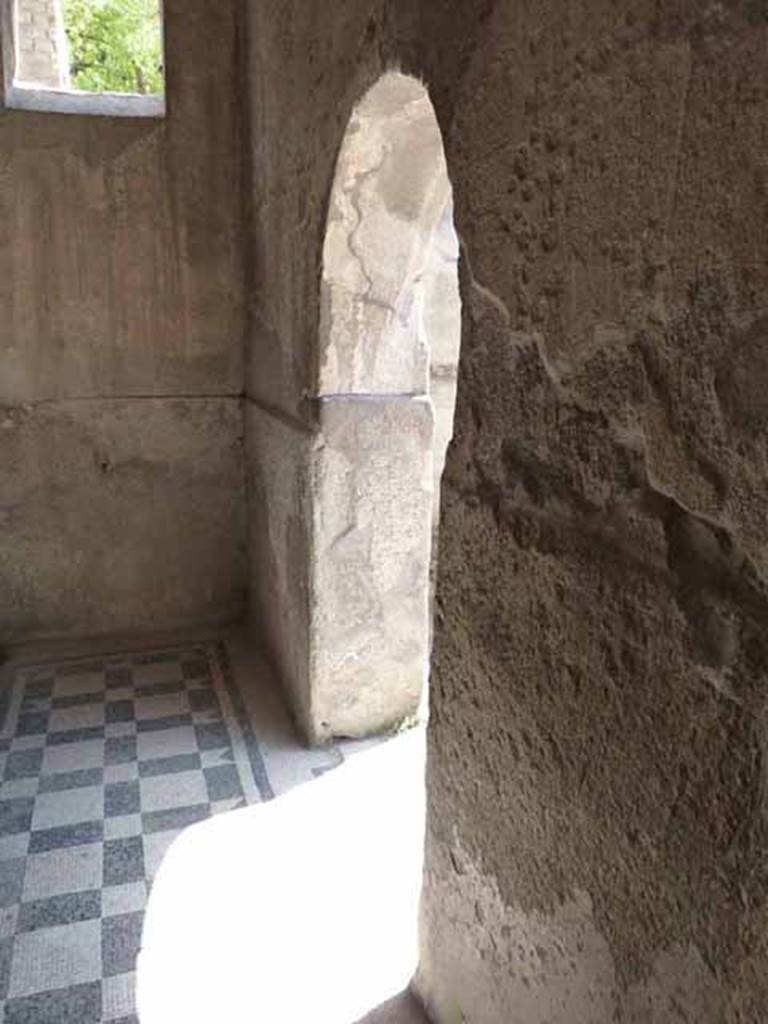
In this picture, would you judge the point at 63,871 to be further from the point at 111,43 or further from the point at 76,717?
the point at 111,43

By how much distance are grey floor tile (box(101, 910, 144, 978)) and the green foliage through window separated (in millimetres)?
11259

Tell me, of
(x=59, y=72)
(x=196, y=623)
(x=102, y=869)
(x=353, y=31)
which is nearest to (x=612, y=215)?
(x=353, y=31)

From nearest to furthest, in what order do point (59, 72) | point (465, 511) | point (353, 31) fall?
point (465, 511)
point (353, 31)
point (59, 72)

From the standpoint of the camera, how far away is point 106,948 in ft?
6.23

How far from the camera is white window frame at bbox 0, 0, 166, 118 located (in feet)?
10.1

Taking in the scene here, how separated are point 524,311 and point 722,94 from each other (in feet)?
1.30

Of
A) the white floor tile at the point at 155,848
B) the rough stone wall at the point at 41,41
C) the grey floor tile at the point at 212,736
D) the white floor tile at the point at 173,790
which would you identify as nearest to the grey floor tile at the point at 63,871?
the white floor tile at the point at 155,848

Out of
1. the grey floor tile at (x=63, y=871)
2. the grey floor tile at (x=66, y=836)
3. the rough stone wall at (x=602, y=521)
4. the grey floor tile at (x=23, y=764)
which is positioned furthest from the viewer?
the grey floor tile at (x=23, y=764)

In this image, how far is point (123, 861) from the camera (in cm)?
220

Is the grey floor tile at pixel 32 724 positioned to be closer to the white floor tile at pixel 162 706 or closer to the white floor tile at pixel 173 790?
the white floor tile at pixel 162 706

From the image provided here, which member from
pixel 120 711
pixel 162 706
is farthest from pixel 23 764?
pixel 162 706

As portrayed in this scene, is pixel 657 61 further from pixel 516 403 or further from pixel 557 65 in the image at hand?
pixel 516 403

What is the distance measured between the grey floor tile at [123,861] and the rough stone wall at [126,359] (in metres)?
1.49

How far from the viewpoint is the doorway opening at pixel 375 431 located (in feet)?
6.99
